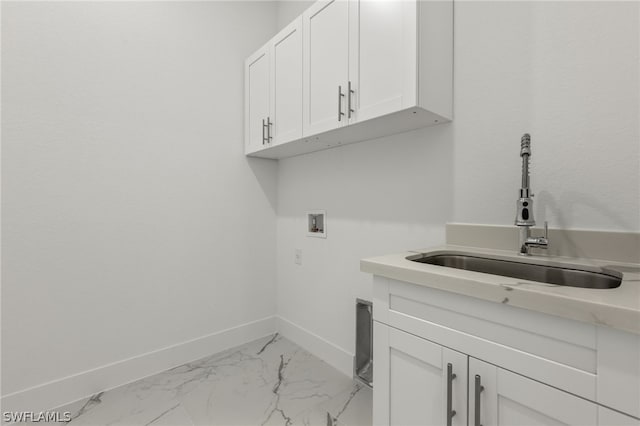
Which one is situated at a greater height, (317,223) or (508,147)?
(508,147)

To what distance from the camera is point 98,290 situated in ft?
5.44

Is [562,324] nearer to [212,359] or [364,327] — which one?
[364,327]

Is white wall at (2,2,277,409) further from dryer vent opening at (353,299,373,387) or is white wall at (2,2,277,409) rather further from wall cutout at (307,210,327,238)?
dryer vent opening at (353,299,373,387)

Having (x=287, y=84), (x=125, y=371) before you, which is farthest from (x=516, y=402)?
(x=125, y=371)

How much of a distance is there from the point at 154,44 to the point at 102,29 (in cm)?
26

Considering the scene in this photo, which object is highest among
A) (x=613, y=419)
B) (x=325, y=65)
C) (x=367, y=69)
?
(x=325, y=65)

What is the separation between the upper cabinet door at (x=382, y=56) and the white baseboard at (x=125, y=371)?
172 centimetres

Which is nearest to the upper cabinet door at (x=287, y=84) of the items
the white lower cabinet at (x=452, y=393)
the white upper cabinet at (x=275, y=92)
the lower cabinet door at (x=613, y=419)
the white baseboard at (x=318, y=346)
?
the white upper cabinet at (x=275, y=92)

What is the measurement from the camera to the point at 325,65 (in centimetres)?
151

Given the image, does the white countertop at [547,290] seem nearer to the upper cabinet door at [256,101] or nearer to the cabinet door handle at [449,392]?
the cabinet door handle at [449,392]

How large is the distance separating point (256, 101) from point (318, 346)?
1.72 m

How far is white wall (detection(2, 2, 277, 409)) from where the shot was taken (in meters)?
1.46

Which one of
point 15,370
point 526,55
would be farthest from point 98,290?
point 526,55

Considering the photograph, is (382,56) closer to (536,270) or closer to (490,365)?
(536,270)
